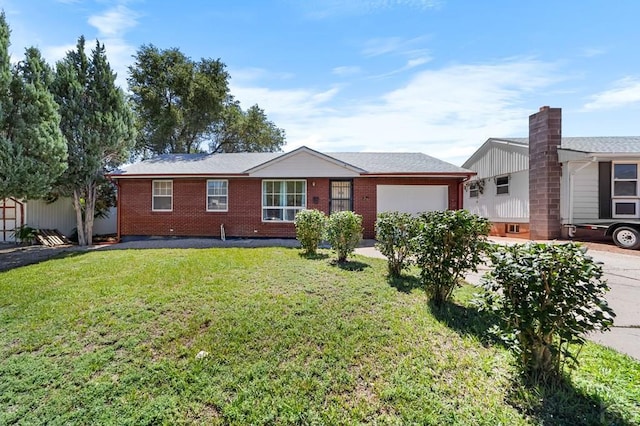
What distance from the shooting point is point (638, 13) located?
274 inches

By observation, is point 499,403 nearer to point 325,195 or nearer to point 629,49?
point 325,195

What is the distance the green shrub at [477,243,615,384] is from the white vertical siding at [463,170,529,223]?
1237 centimetres

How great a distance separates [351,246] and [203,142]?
21.2 m

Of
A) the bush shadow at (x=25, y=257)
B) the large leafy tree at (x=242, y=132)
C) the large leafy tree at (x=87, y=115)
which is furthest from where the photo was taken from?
the large leafy tree at (x=242, y=132)

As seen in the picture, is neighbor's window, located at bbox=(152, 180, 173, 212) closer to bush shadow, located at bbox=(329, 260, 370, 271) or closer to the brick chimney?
bush shadow, located at bbox=(329, 260, 370, 271)

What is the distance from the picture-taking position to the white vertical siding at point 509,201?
13.0 meters

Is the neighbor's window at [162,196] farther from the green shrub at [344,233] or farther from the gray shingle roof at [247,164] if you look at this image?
the green shrub at [344,233]

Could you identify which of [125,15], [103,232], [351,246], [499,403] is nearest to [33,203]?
[103,232]

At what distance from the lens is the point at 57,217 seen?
14.0 metres

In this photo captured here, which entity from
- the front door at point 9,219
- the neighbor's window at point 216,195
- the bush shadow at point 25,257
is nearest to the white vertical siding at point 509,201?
the neighbor's window at point 216,195

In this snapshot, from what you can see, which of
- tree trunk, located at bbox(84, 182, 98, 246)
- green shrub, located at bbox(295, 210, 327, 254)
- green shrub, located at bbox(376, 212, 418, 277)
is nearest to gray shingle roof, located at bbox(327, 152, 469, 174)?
green shrub, located at bbox(295, 210, 327, 254)

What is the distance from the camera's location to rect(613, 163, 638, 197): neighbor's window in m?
10.9

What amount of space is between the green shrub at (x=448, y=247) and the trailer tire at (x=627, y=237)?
8.59 m

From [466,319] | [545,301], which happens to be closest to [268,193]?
[466,319]
